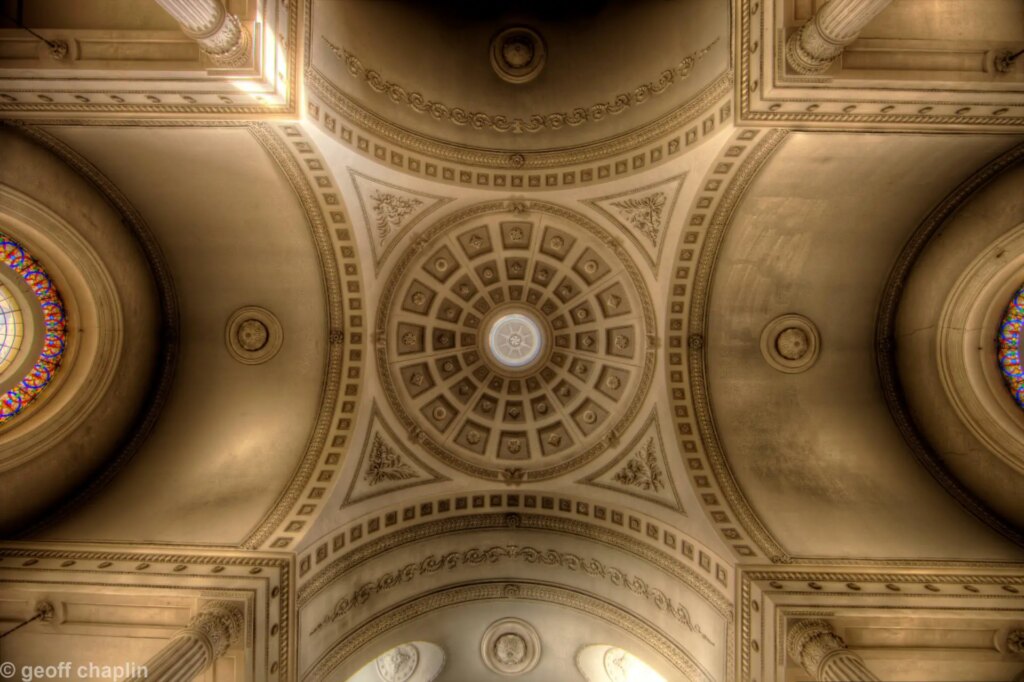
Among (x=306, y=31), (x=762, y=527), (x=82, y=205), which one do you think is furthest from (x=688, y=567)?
(x=82, y=205)

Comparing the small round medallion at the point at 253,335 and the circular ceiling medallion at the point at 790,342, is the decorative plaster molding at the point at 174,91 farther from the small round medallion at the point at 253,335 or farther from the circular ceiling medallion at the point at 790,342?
the circular ceiling medallion at the point at 790,342

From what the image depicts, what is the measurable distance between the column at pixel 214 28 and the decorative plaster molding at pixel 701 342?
353 inches

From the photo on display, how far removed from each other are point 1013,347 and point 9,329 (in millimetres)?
21971

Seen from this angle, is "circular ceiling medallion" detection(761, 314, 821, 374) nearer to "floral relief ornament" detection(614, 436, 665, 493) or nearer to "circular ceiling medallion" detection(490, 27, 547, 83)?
"floral relief ornament" detection(614, 436, 665, 493)

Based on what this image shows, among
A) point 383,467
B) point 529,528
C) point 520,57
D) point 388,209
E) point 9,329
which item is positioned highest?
point 520,57

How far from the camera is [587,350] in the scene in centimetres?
1509

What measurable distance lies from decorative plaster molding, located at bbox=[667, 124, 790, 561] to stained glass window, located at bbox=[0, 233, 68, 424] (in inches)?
550

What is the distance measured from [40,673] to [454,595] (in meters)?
8.25

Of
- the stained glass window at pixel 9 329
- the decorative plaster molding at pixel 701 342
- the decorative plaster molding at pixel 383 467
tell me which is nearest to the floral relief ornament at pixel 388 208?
the decorative plaster molding at pixel 383 467

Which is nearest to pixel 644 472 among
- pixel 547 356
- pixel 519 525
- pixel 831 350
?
pixel 519 525

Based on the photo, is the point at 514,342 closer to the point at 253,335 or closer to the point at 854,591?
the point at 253,335

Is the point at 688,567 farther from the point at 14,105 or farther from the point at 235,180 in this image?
the point at 14,105

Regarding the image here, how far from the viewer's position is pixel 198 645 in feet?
32.2

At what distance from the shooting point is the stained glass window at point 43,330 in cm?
1238
